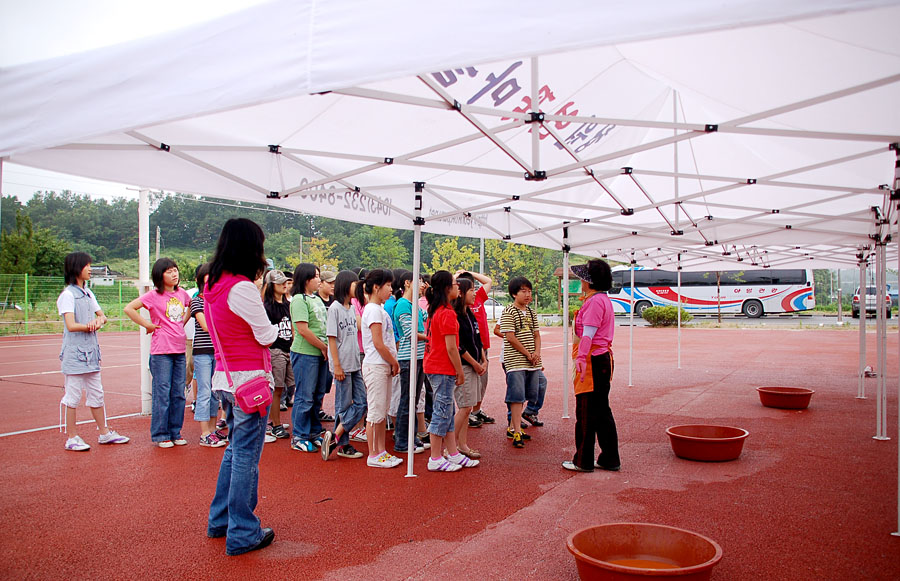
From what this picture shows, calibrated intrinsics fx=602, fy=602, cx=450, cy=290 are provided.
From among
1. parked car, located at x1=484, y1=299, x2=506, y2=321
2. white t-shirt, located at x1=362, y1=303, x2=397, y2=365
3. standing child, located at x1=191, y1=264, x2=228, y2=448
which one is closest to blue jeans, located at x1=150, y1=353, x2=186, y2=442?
standing child, located at x1=191, y1=264, x2=228, y2=448

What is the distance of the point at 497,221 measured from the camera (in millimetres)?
7301

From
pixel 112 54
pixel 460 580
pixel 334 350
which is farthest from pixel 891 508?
pixel 112 54

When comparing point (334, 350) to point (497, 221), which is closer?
point (334, 350)

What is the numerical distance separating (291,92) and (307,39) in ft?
0.67

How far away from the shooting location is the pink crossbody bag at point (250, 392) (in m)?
3.45

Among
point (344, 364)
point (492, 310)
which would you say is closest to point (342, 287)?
point (344, 364)

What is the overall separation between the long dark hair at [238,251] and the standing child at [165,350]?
300 cm

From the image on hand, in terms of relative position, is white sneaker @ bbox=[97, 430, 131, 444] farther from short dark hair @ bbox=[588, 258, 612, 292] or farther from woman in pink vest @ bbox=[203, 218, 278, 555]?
short dark hair @ bbox=[588, 258, 612, 292]

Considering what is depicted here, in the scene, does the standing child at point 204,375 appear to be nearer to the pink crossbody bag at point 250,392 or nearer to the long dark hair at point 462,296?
the long dark hair at point 462,296

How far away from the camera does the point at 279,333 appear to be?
640 centimetres

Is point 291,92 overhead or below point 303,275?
overhead

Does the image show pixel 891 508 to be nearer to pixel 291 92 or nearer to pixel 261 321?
pixel 261 321

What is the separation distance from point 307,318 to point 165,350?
154 centimetres

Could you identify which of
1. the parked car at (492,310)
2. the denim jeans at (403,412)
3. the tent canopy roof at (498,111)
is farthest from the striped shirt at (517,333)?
the parked car at (492,310)
